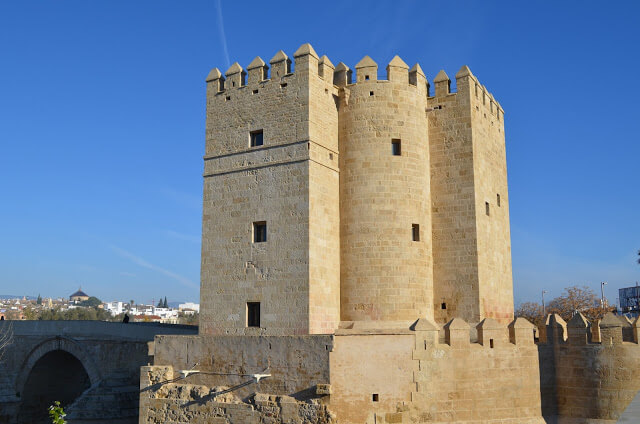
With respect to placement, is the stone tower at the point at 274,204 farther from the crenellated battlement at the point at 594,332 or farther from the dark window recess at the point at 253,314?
the crenellated battlement at the point at 594,332

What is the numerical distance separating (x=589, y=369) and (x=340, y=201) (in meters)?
9.17

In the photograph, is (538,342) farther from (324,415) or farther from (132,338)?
(132,338)

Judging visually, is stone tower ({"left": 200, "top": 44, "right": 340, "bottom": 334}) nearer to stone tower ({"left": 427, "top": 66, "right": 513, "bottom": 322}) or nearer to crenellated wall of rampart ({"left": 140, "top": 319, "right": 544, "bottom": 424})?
crenellated wall of rampart ({"left": 140, "top": 319, "right": 544, "bottom": 424})

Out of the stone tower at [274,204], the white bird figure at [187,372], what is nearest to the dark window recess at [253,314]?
the stone tower at [274,204]

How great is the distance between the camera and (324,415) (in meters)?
16.9

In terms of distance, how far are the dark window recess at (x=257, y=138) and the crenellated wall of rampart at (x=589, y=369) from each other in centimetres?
1096

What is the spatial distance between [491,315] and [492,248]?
2.32 meters

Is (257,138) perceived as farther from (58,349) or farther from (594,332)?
(58,349)

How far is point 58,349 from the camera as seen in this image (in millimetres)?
30734

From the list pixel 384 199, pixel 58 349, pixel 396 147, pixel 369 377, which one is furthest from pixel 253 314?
pixel 58 349

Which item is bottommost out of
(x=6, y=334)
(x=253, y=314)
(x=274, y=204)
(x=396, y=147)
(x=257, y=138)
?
(x=6, y=334)

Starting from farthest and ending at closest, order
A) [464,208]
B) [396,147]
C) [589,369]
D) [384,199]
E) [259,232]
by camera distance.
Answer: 1. [464,208]
2. [396,147]
3. [259,232]
4. [384,199]
5. [589,369]

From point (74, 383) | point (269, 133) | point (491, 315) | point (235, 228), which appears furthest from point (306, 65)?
point (74, 383)

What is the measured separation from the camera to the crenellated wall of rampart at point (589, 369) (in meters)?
18.6
